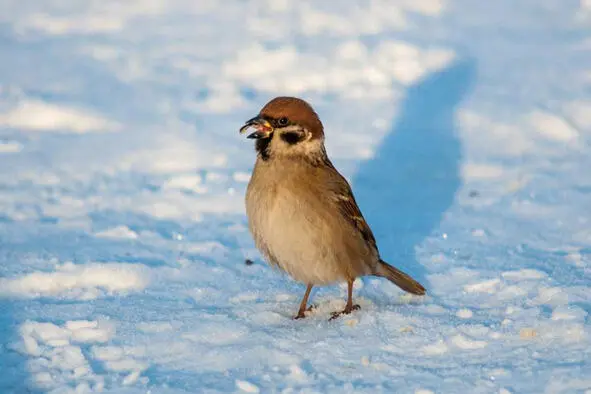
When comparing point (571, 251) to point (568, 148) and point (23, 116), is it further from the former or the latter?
point (23, 116)

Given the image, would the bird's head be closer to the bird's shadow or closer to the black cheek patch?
the black cheek patch

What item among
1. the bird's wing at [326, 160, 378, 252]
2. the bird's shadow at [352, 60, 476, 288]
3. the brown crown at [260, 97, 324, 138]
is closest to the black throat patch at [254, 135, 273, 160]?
the brown crown at [260, 97, 324, 138]

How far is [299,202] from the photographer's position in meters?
4.43

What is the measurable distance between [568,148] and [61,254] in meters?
3.76

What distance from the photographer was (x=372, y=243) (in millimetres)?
4816

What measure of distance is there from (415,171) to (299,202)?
2718 millimetres

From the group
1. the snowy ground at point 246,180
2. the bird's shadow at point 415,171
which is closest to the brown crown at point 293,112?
the snowy ground at point 246,180

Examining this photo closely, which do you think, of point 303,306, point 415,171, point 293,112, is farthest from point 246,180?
point 293,112

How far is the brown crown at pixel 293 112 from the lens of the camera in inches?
177

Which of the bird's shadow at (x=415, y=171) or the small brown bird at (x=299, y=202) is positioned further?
the bird's shadow at (x=415, y=171)

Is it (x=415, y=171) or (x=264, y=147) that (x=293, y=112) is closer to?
(x=264, y=147)

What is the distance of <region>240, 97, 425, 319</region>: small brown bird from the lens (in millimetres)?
4422

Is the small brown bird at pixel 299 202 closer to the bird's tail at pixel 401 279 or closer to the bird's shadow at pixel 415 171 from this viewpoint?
the bird's tail at pixel 401 279

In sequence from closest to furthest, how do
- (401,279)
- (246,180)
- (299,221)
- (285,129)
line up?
(299,221) → (285,129) → (401,279) → (246,180)
